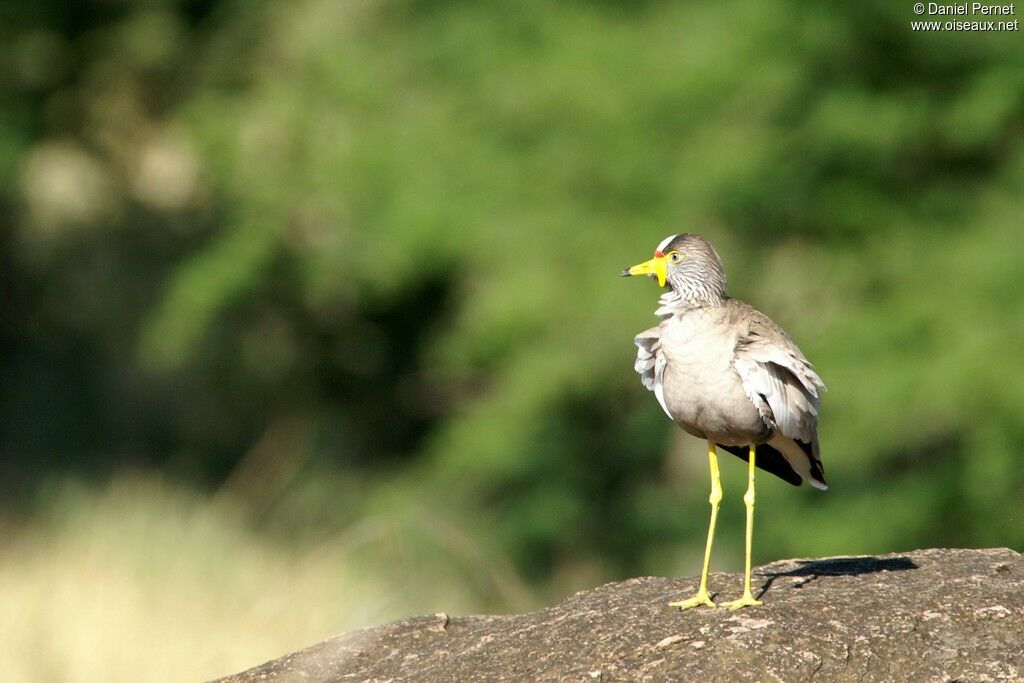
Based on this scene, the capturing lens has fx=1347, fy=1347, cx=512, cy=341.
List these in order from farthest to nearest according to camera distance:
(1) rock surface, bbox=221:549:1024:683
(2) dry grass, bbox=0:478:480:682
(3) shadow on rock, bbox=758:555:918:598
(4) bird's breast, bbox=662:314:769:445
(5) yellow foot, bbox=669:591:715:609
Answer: (2) dry grass, bbox=0:478:480:682 < (3) shadow on rock, bbox=758:555:918:598 < (5) yellow foot, bbox=669:591:715:609 < (4) bird's breast, bbox=662:314:769:445 < (1) rock surface, bbox=221:549:1024:683

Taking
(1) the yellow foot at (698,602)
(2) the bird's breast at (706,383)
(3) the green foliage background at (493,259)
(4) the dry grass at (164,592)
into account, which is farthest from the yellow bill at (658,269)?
(3) the green foliage background at (493,259)

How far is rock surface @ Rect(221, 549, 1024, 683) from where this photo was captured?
4.66 metres

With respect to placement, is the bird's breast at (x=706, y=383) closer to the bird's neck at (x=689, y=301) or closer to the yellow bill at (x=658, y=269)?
the bird's neck at (x=689, y=301)

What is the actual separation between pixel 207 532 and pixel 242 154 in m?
4.82

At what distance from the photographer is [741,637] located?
4.80 metres

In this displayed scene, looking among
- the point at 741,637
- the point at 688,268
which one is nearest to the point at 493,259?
the point at 688,268

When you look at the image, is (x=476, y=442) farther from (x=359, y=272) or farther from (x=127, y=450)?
(x=127, y=450)

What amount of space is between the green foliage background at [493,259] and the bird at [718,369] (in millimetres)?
3307

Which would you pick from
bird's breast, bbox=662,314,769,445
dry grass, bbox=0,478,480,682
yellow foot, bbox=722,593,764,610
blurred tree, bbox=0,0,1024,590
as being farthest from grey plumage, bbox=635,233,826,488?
blurred tree, bbox=0,0,1024,590

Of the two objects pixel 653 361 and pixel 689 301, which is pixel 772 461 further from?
pixel 689 301

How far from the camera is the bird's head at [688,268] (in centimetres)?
527

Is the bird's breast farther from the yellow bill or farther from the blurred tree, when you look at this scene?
the blurred tree

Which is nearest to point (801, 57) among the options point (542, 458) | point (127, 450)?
point (542, 458)

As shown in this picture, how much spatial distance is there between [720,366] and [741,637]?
99 cm
